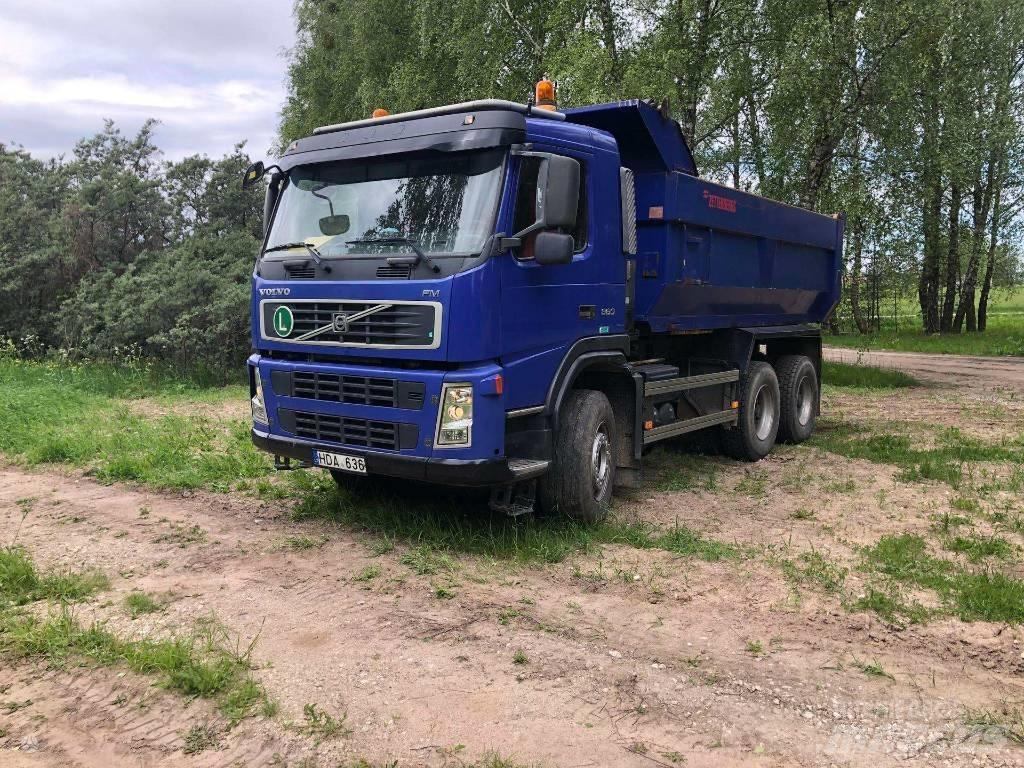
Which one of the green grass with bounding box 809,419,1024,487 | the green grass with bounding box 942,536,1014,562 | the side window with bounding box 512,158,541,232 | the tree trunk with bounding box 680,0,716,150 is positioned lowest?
the green grass with bounding box 942,536,1014,562

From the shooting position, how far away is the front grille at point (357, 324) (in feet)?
17.3

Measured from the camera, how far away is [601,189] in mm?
6285

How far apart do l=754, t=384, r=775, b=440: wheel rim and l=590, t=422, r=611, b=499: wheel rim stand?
11.3 feet

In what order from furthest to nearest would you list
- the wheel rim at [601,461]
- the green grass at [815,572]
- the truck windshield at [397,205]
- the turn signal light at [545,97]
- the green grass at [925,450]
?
1. the green grass at [925,450]
2. the turn signal light at [545,97]
3. the wheel rim at [601,461]
4. the truck windshield at [397,205]
5. the green grass at [815,572]

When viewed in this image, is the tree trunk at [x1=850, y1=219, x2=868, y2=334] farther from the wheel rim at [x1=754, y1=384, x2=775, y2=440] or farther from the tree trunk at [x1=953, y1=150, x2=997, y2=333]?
the wheel rim at [x1=754, y1=384, x2=775, y2=440]

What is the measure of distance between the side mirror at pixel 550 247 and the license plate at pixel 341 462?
1.75m

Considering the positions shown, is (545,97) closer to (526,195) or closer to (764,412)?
(526,195)

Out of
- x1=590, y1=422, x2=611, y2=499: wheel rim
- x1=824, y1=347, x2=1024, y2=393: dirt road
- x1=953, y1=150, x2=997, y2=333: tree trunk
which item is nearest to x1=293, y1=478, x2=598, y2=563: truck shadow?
x1=590, y1=422, x2=611, y2=499: wheel rim

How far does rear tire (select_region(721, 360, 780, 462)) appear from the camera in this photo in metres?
8.98

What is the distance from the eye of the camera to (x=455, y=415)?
529 cm

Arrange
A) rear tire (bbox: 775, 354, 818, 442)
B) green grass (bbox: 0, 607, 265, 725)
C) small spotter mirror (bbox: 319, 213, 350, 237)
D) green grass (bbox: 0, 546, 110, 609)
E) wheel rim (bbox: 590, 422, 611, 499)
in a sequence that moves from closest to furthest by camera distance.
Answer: green grass (bbox: 0, 607, 265, 725), green grass (bbox: 0, 546, 110, 609), small spotter mirror (bbox: 319, 213, 350, 237), wheel rim (bbox: 590, 422, 611, 499), rear tire (bbox: 775, 354, 818, 442)

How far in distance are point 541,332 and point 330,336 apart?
141 centimetres

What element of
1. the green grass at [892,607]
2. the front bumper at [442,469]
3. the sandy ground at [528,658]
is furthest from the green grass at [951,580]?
the front bumper at [442,469]

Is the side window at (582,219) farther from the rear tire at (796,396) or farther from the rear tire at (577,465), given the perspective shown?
the rear tire at (796,396)
